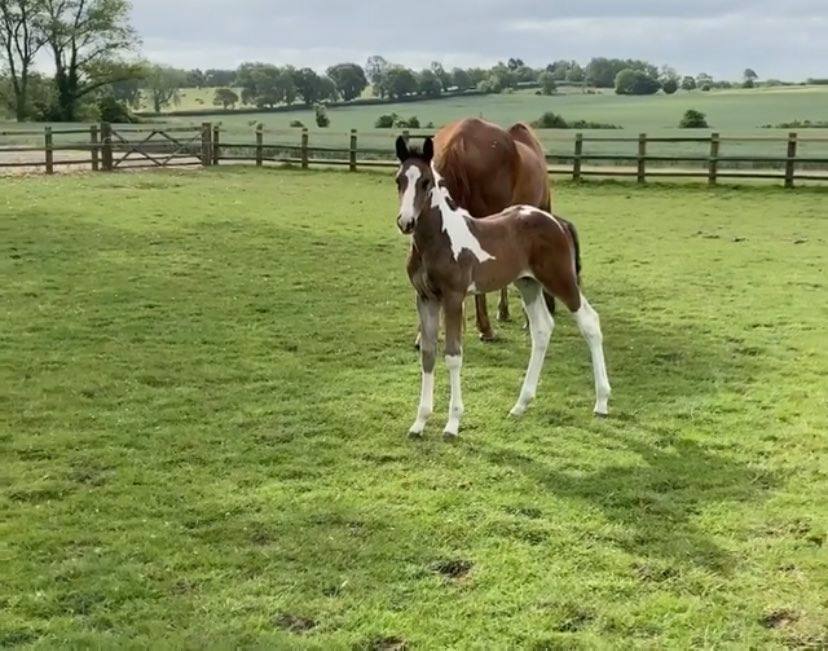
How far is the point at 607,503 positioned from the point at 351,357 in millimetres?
3042

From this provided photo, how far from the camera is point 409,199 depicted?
15.8 ft

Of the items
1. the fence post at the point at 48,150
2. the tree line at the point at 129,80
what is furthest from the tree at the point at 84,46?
the fence post at the point at 48,150

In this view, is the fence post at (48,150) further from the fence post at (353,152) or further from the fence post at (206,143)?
the fence post at (353,152)

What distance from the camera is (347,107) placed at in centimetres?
4725

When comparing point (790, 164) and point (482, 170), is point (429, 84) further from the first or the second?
point (482, 170)

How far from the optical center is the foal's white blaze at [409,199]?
4.76m

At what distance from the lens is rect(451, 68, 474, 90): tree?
54.2 meters

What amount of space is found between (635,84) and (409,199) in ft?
178

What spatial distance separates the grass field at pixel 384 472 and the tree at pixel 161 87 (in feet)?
124

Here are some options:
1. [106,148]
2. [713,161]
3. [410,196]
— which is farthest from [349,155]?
[410,196]

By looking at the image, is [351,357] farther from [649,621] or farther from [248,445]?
[649,621]

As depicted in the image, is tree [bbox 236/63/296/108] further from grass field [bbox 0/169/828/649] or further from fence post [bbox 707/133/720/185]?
grass field [bbox 0/169/828/649]

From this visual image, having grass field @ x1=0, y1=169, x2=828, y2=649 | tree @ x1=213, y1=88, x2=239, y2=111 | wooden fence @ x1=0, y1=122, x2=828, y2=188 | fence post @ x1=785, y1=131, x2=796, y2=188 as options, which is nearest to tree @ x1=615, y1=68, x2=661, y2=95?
tree @ x1=213, y1=88, x2=239, y2=111

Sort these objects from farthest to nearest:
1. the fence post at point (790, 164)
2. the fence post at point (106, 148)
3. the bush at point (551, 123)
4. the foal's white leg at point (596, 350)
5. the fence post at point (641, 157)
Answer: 1. the bush at point (551, 123)
2. the fence post at point (106, 148)
3. the fence post at point (641, 157)
4. the fence post at point (790, 164)
5. the foal's white leg at point (596, 350)
